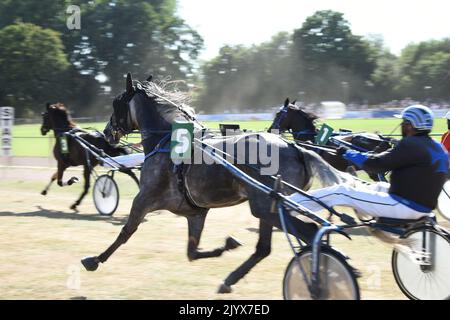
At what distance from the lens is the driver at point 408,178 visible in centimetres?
420

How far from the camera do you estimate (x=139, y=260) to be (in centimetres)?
630

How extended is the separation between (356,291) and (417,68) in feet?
186

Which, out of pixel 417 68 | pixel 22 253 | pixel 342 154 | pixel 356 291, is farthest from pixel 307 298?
pixel 417 68

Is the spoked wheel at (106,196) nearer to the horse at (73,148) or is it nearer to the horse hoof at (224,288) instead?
the horse at (73,148)

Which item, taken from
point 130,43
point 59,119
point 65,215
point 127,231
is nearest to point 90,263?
point 127,231

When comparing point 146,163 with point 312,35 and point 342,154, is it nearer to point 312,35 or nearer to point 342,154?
point 342,154

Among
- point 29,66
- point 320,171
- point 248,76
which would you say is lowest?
point 320,171

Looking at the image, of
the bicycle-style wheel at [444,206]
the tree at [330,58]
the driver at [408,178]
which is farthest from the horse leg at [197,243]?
the tree at [330,58]

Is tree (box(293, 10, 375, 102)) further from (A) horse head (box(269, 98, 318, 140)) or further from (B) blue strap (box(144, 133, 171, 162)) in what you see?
(B) blue strap (box(144, 133, 171, 162))

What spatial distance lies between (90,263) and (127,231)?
435 mm

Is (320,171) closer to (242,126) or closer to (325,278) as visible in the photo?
(325,278)

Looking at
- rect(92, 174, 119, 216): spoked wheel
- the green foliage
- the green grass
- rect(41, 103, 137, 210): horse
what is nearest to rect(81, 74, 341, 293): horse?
rect(92, 174, 119, 216): spoked wheel

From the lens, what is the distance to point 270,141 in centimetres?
520

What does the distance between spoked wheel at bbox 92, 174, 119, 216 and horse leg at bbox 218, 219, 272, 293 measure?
15.9 ft
